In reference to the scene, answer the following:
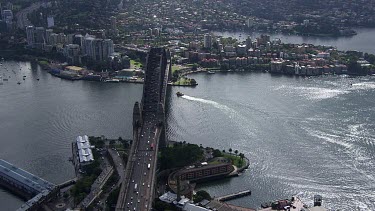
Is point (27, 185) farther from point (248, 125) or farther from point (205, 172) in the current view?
point (248, 125)

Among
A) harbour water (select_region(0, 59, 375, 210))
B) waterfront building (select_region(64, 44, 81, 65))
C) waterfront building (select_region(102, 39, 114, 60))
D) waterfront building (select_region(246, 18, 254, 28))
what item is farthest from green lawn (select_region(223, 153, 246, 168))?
waterfront building (select_region(246, 18, 254, 28))

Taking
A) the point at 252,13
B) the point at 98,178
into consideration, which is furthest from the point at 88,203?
the point at 252,13

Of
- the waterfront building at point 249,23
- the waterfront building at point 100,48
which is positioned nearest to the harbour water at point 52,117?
the waterfront building at point 100,48

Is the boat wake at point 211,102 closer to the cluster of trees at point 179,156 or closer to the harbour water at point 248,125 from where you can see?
the harbour water at point 248,125

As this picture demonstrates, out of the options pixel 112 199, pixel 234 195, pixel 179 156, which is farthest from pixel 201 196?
pixel 179 156

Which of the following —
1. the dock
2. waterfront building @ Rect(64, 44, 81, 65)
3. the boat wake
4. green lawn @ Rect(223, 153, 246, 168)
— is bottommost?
the dock

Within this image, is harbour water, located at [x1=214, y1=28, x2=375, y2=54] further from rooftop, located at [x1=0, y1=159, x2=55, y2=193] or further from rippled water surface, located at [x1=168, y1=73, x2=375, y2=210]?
rooftop, located at [x1=0, y1=159, x2=55, y2=193]
